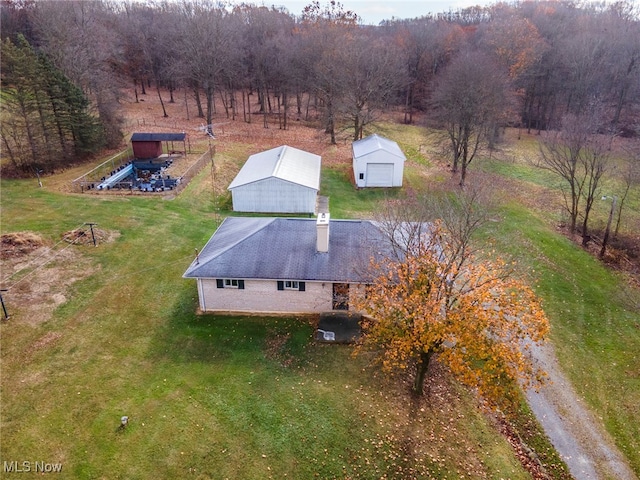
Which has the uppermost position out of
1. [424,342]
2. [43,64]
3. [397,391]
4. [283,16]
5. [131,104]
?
[283,16]

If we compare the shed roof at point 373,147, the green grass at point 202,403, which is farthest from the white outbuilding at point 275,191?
the green grass at point 202,403

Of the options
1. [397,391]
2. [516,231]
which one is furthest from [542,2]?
[397,391]

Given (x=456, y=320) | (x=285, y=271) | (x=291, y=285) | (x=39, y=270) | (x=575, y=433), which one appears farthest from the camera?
(x=39, y=270)

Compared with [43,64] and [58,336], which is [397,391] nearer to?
[58,336]

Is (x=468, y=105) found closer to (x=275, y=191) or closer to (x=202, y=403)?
(x=275, y=191)

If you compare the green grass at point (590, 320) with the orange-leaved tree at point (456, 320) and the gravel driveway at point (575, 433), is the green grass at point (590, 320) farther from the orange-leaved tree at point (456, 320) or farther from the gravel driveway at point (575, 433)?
the orange-leaved tree at point (456, 320)

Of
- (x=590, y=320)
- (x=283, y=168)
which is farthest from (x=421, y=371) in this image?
(x=283, y=168)

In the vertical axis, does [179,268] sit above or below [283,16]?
below
